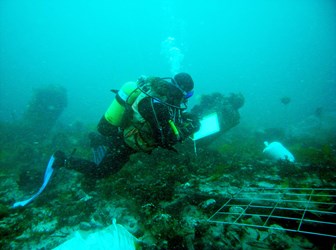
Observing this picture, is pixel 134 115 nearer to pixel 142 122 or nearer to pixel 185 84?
pixel 142 122

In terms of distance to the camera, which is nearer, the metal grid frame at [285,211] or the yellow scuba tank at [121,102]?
the metal grid frame at [285,211]

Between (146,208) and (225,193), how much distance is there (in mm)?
1477

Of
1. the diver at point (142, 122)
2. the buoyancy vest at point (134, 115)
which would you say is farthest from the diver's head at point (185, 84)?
the buoyancy vest at point (134, 115)

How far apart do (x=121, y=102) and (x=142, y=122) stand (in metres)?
0.72

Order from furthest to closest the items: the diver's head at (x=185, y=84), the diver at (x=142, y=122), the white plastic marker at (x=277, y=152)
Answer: the white plastic marker at (x=277, y=152)
the diver's head at (x=185, y=84)
the diver at (x=142, y=122)

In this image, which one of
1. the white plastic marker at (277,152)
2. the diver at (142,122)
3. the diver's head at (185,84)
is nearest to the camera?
the diver at (142,122)

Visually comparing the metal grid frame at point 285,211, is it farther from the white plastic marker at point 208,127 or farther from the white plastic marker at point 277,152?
the white plastic marker at point 277,152

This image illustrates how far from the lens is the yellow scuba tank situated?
4.20 meters

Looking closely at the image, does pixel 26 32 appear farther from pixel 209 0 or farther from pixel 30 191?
pixel 30 191

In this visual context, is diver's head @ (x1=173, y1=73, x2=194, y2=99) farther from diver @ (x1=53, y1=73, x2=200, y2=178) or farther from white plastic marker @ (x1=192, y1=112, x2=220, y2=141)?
white plastic marker @ (x1=192, y1=112, x2=220, y2=141)

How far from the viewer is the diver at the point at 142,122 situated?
12.4 ft

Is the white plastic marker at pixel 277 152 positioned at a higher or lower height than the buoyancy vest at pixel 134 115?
lower

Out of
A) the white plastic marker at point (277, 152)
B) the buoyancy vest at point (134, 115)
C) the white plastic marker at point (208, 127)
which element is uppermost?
the buoyancy vest at point (134, 115)

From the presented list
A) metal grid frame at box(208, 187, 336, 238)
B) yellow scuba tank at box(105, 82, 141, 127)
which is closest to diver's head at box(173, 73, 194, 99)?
yellow scuba tank at box(105, 82, 141, 127)
